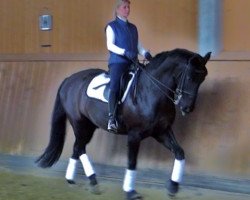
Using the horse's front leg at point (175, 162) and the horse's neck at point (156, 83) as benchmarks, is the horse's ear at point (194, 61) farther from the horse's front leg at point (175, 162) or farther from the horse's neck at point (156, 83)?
the horse's front leg at point (175, 162)

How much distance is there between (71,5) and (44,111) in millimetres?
1821

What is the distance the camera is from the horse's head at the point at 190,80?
6.69m

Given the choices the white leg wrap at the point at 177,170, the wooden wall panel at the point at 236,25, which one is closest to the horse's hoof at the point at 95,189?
the white leg wrap at the point at 177,170

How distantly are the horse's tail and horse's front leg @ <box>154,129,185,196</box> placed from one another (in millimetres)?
1786

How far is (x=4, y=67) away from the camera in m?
10.5

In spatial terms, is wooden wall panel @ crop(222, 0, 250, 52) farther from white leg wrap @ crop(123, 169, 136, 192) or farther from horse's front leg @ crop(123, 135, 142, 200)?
white leg wrap @ crop(123, 169, 136, 192)

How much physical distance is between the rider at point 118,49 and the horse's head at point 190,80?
690 millimetres

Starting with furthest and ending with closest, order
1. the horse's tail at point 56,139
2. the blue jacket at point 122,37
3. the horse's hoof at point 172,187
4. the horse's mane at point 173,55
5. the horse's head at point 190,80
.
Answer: the horse's tail at point 56,139 → the blue jacket at point 122,37 → the horse's hoof at point 172,187 → the horse's mane at point 173,55 → the horse's head at point 190,80

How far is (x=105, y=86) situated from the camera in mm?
7555

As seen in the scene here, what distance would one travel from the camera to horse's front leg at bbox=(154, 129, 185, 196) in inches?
277

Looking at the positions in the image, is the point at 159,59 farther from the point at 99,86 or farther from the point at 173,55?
the point at 99,86

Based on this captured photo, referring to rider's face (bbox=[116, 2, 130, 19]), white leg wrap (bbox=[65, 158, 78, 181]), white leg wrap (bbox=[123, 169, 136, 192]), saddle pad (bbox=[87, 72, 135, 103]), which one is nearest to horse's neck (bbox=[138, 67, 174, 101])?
saddle pad (bbox=[87, 72, 135, 103])

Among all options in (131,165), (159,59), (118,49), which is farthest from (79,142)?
(159,59)

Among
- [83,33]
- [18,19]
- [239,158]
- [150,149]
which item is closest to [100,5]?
[83,33]
